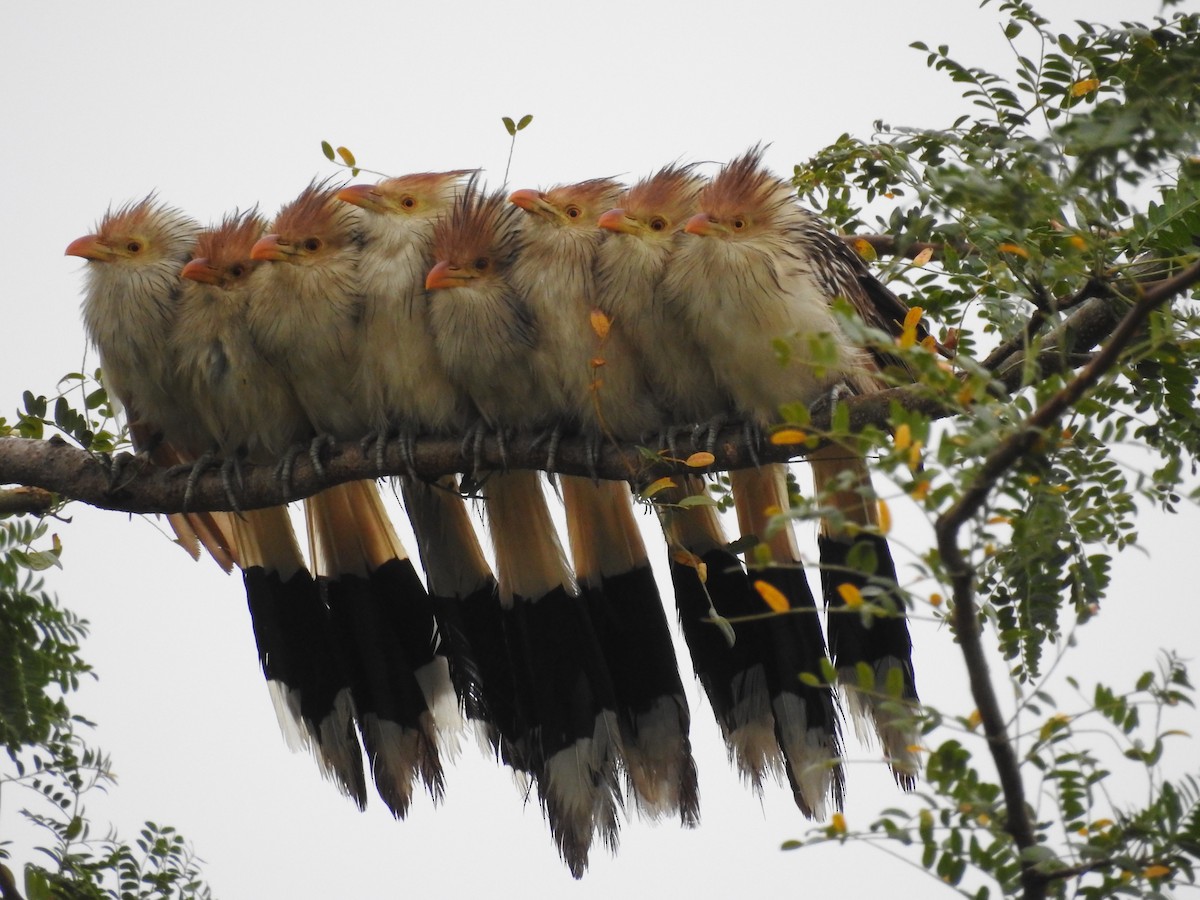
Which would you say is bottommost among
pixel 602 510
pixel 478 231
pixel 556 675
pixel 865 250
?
pixel 556 675

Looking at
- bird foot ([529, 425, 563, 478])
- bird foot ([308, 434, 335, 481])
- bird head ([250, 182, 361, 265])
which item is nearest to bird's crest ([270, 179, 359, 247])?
bird head ([250, 182, 361, 265])

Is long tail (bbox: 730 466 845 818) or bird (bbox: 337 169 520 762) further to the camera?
bird (bbox: 337 169 520 762)

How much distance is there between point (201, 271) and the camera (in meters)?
4.55

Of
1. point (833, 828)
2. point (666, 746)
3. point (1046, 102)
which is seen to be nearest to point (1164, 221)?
point (1046, 102)

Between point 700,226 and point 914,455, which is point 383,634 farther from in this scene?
point 914,455

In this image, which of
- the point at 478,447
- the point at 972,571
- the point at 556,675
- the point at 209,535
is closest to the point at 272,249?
the point at 478,447

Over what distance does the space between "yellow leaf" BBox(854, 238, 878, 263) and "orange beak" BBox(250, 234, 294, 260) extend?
6.16 feet

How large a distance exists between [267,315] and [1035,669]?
2.63 meters

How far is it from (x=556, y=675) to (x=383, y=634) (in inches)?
25.2

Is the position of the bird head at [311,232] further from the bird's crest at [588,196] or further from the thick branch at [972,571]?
the thick branch at [972,571]

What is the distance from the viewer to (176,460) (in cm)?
487

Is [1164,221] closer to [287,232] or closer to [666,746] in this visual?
[666,746]

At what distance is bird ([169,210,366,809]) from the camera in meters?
4.54

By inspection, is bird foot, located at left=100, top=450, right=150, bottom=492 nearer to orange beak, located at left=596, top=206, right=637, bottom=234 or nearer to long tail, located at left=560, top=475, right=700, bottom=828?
long tail, located at left=560, top=475, right=700, bottom=828
